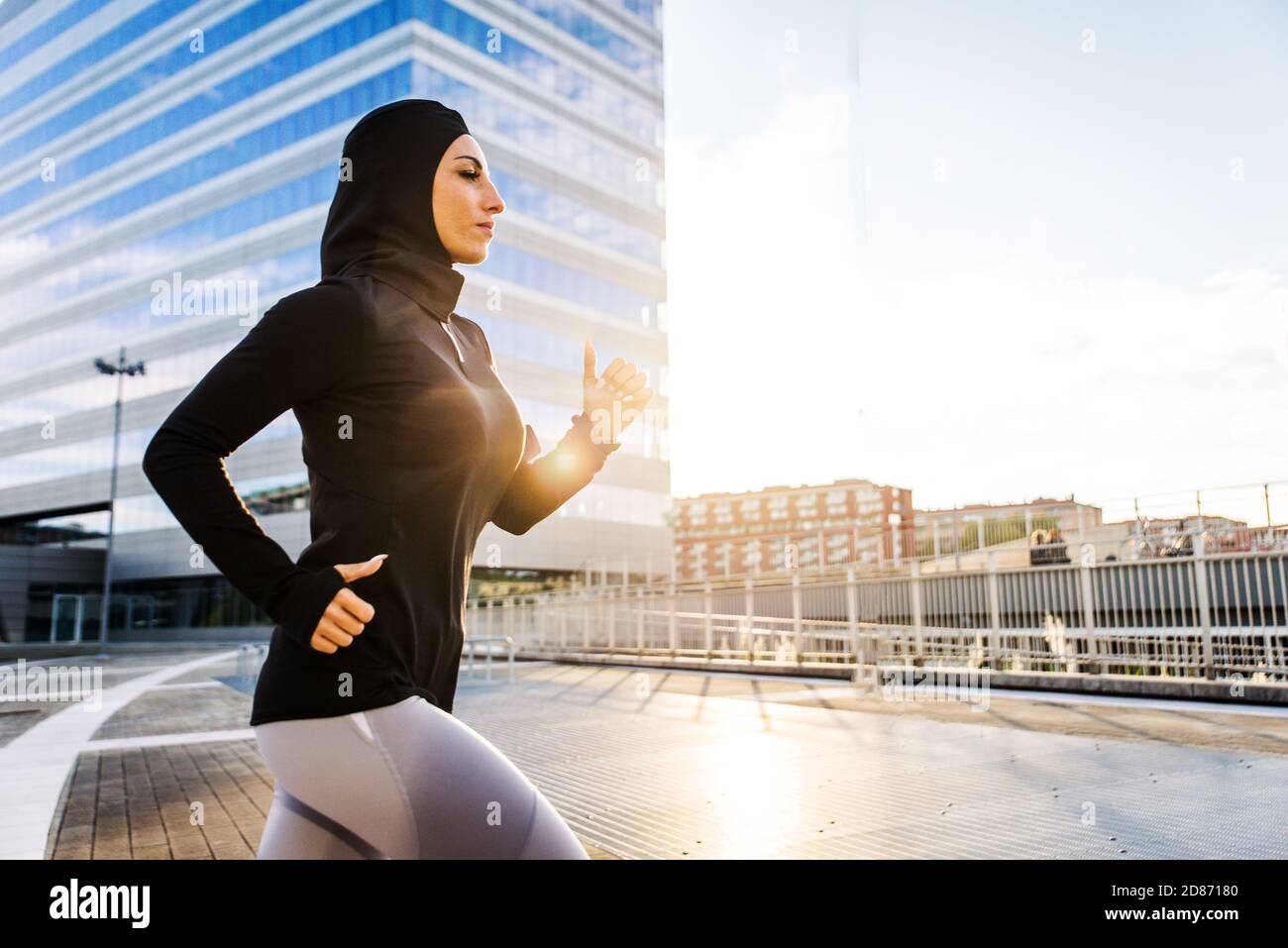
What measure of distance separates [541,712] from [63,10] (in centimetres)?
6077

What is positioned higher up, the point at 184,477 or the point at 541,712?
the point at 184,477

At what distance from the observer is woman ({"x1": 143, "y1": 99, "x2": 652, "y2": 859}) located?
4.52ft

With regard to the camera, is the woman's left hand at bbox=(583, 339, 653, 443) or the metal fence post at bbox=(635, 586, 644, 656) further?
the metal fence post at bbox=(635, 586, 644, 656)

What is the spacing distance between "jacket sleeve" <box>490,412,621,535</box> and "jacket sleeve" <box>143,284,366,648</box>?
1.76 feet

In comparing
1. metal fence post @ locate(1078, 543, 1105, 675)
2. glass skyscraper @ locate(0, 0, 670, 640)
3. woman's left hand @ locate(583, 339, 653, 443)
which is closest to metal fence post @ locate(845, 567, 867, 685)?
metal fence post @ locate(1078, 543, 1105, 675)

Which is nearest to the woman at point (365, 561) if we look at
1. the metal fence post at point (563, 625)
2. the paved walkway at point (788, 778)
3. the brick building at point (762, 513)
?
the paved walkway at point (788, 778)

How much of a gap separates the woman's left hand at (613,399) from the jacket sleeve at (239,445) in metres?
0.74

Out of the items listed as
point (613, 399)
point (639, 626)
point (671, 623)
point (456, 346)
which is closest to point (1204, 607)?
point (671, 623)

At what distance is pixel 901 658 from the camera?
1325cm

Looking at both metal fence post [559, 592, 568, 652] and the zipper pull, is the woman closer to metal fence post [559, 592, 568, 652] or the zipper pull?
the zipper pull

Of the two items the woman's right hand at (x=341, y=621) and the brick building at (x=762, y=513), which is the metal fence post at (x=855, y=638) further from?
the brick building at (x=762, y=513)
